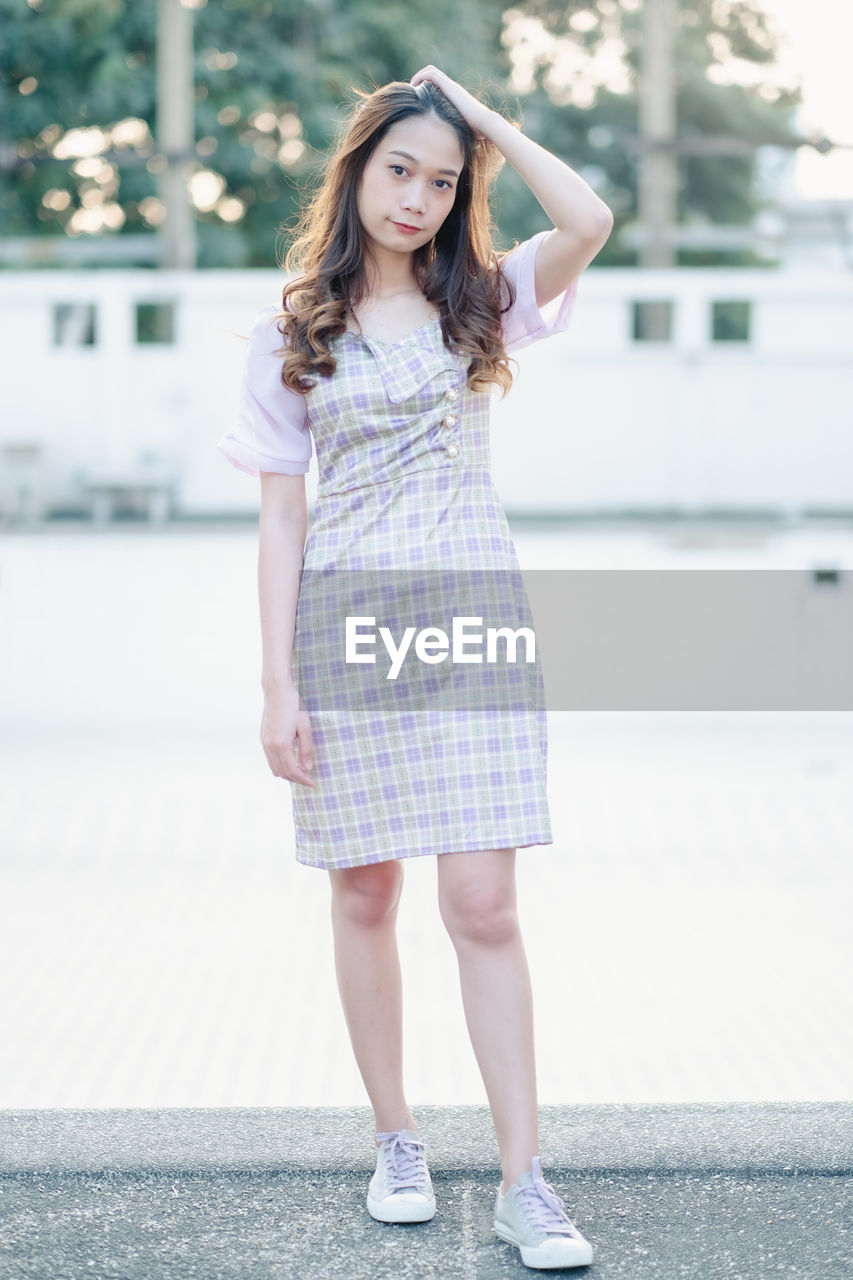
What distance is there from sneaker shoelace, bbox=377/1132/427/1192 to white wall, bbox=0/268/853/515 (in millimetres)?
10725

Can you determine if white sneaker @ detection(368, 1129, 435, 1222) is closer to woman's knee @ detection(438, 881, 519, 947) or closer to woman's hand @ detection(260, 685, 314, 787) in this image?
woman's knee @ detection(438, 881, 519, 947)

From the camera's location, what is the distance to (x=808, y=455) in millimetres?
12844

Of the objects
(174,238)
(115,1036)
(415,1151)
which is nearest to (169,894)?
(115,1036)

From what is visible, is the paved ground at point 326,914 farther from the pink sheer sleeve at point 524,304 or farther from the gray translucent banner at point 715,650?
the pink sheer sleeve at point 524,304

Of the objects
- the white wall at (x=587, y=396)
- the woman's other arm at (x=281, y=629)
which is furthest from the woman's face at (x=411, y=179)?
the white wall at (x=587, y=396)

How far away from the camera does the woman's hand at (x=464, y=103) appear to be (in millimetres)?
1902

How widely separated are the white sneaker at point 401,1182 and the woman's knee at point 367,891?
0.29 m

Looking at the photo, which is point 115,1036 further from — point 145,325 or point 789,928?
point 145,325

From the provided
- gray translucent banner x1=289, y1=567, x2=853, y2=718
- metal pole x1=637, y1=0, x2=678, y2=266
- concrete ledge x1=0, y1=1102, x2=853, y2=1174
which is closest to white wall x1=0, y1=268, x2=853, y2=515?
metal pole x1=637, y1=0, x2=678, y2=266

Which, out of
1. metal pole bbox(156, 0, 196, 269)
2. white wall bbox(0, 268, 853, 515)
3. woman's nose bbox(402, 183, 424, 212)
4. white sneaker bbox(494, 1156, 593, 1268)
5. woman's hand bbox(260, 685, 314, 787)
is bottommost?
white sneaker bbox(494, 1156, 593, 1268)

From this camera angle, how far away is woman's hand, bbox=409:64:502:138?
1902mm

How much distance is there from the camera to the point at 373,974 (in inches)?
78.4

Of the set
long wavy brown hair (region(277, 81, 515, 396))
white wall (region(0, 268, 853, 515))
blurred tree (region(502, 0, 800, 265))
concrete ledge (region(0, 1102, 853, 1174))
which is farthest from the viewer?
blurred tree (region(502, 0, 800, 265))

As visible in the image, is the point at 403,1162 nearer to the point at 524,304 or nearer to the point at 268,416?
the point at 268,416
